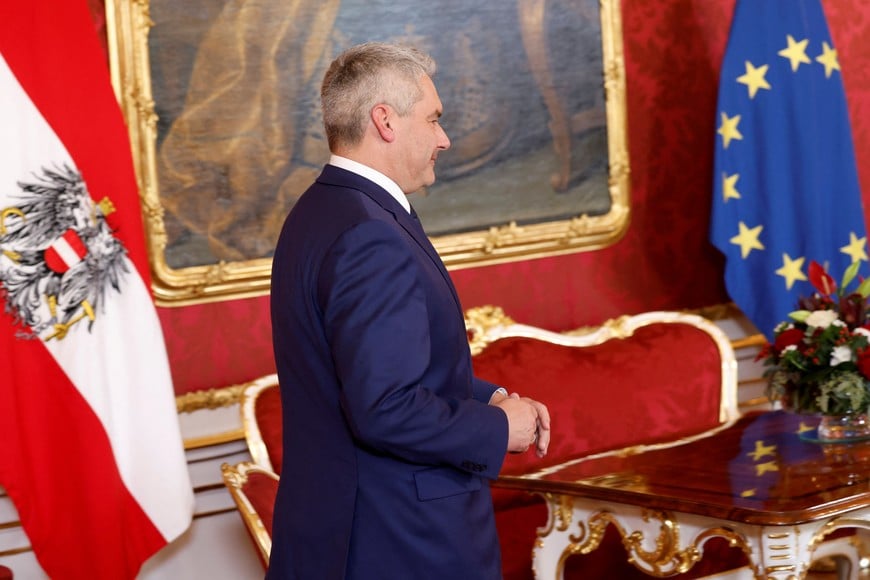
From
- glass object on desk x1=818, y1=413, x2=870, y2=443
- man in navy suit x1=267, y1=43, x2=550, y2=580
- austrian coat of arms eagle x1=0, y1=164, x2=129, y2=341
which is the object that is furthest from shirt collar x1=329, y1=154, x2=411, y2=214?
glass object on desk x1=818, y1=413, x2=870, y2=443

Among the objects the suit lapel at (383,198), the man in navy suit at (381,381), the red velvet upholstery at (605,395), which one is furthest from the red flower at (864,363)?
the suit lapel at (383,198)

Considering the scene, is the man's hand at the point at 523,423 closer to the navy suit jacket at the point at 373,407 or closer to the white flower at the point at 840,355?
the navy suit jacket at the point at 373,407

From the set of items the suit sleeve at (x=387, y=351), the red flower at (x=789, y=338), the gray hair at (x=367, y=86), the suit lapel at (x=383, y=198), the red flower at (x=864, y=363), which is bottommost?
the red flower at (x=864, y=363)

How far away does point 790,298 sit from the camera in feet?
14.7

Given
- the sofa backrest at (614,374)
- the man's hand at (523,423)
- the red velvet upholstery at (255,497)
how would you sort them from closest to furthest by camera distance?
the man's hand at (523,423), the red velvet upholstery at (255,497), the sofa backrest at (614,374)

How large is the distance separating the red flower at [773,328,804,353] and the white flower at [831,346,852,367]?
12 cm

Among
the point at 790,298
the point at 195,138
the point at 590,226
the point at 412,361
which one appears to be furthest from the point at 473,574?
the point at 790,298

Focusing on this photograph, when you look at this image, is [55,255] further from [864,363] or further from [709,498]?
[864,363]

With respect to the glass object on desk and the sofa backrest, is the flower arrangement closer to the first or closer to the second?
the glass object on desk

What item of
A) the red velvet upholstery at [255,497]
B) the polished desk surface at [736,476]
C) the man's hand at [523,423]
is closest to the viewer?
the man's hand at [523,423]

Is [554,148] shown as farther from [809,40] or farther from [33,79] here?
[33,79]

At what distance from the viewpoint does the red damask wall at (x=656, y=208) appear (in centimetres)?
438

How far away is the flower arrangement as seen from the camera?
303 centimetres

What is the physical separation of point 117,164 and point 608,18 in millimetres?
2068
